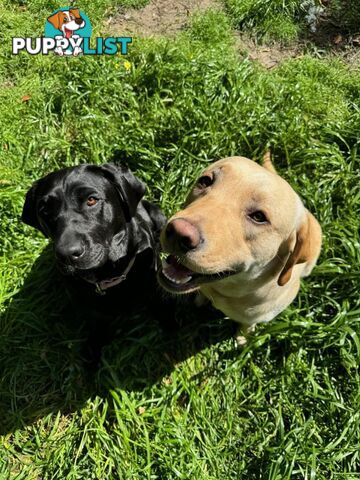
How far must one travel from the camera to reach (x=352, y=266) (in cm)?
344

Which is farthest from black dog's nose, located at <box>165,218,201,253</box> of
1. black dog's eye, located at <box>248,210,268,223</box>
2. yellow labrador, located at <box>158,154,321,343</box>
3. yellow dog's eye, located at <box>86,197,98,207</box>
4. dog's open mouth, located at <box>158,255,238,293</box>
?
yellow dog's eye, located at <box>86,197,98,207</box>

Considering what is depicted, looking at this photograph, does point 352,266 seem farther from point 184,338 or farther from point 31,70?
point 31,70

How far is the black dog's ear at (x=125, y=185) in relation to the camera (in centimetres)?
301

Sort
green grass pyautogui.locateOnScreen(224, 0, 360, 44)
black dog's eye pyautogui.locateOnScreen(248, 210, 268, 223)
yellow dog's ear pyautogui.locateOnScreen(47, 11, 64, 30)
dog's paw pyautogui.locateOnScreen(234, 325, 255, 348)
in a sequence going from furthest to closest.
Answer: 1. yellow dog's ear pyautogui.locateOnScreen(47, 11, 64, 30)
2. green grass pyautogui.locateOnScreen(224, 0, 360, 44)
3. dog's paw pyautogui.locateOnScreen(234, 325, 255, 348)
4. black dog's eye pyautogui.locateOnScreen(248, 210, 268, 223)

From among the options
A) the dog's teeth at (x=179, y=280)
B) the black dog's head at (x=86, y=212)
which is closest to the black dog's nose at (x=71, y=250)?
the black dog's head at (x=86, y=212)

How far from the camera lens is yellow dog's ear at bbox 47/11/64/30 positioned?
5074mm

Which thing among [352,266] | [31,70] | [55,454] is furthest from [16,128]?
[352,266]

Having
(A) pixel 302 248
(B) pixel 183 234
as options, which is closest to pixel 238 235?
(B) pixel 183 234

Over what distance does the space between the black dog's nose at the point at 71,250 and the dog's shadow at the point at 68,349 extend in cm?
90

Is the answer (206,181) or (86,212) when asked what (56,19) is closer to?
(86,212)

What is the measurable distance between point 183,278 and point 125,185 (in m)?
0.94

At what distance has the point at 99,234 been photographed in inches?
112

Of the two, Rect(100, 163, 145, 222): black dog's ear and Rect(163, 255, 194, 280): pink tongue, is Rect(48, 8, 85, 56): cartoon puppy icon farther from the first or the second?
Rect(163, 255, 194, 280): pink tongue

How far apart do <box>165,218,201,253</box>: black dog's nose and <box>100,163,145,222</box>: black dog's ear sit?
0.93 m
